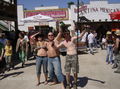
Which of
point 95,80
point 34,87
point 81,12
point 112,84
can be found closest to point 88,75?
point 95,80

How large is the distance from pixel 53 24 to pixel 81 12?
627 cm

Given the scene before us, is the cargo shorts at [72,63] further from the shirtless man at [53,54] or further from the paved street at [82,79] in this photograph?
the paved street at [82,79]

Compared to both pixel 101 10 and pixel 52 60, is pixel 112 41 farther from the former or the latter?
pixel 101 10

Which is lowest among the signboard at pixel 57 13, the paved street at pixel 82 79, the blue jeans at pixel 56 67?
the paved street at pixel 82 79

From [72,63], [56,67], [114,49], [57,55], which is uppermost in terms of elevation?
[114,49]

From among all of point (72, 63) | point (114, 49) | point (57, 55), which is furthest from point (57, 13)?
point (72, 63)

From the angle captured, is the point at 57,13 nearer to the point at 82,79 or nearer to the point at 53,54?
the point at 82,79

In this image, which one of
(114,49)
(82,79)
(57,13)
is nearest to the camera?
(82,79)

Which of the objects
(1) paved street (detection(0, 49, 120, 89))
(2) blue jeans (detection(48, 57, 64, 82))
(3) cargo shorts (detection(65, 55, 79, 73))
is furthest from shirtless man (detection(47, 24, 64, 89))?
(1) paved street (detection(0, 49, 120, 89))

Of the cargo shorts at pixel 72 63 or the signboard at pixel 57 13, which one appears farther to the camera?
the signboard at pixel 57 13

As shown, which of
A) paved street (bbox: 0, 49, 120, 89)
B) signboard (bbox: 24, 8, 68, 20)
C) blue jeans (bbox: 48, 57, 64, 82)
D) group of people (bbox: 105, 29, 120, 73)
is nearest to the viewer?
blue jeans (bbox: 48, 57, 64, 82)

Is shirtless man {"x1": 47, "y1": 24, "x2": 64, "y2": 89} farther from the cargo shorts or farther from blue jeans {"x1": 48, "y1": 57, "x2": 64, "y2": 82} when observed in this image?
the cargo shorts

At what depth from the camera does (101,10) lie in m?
31.2

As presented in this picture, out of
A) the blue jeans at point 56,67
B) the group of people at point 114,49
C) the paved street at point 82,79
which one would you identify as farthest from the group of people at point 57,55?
the group of people at point 114,49
